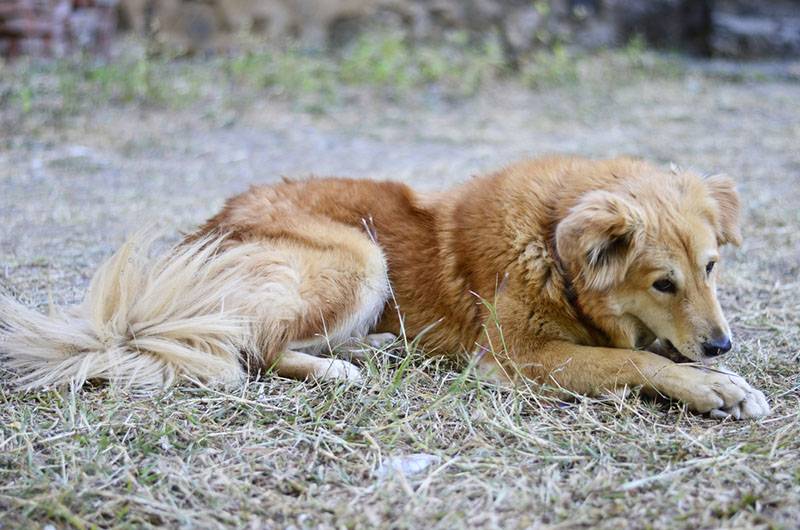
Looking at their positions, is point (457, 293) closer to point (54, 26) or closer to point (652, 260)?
point (652, 260)

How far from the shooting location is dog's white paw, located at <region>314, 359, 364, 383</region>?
3030 mm

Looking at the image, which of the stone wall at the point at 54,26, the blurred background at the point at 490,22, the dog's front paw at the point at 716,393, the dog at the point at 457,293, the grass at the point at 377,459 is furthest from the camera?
the blurred background at the point at 490,22

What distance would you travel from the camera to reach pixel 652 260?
286cm

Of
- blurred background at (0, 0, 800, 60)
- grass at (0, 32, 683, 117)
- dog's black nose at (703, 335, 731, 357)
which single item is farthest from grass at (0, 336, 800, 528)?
blurred background at (0, 0, 800, 60)

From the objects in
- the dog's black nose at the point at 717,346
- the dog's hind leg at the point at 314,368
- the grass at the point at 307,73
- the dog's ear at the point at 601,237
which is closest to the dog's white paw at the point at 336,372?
the dog's hind leg at the point at 314,368

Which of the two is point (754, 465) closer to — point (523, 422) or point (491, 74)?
point (523, 422)

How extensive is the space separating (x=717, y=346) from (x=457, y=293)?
95 centimetres

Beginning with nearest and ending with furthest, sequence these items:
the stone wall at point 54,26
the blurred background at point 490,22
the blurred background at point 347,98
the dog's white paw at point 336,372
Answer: the dog's white paw at point 336,372 < the blurred background at point 347,98 < the stone wall at point 54,26 < the blurred background at point 490,22

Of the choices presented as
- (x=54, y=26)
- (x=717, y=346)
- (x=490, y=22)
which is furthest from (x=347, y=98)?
(x=717, y=346)

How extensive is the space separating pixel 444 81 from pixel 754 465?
717 cm

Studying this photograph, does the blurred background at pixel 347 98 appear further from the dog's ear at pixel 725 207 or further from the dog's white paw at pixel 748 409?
the dog's white paw at pixel 748 409

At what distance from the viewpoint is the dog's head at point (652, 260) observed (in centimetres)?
284

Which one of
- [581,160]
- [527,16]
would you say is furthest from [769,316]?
[527,16]

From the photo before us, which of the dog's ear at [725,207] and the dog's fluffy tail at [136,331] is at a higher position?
the dog's ear at [725,207]
